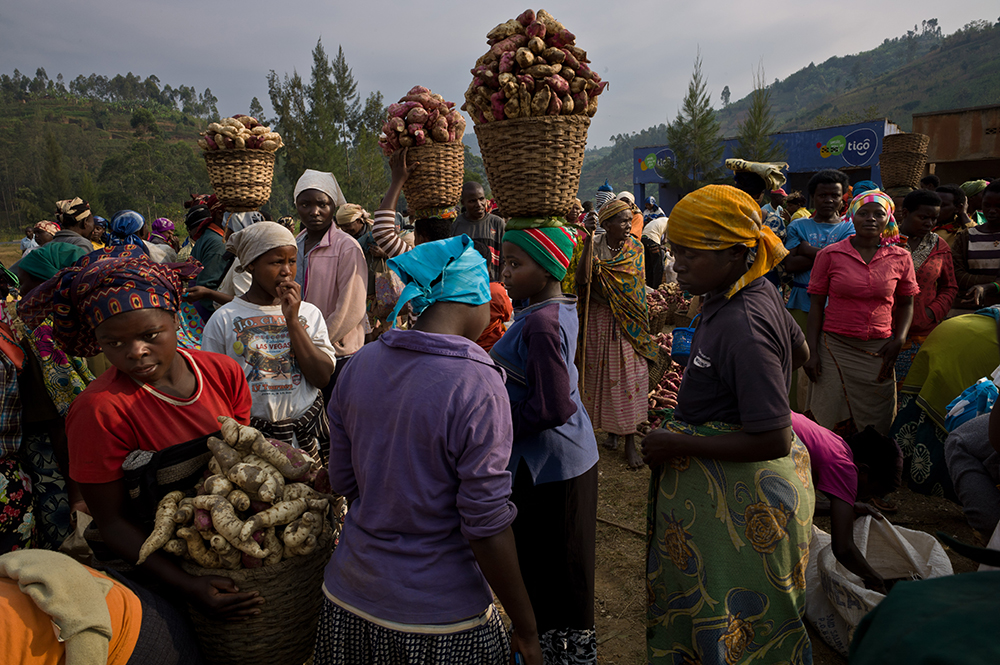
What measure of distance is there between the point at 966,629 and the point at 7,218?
68.5m

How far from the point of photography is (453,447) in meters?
1.44

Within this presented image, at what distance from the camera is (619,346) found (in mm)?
4816

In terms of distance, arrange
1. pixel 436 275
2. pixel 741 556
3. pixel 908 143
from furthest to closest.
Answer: pixel 908 143 → pixel 741 556 → pixel 436 275

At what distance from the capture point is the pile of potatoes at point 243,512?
5.65 feet

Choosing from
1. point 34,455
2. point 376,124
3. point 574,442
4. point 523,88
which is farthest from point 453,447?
point 376,124

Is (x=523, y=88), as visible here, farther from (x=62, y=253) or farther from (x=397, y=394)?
(x=62, y=253)

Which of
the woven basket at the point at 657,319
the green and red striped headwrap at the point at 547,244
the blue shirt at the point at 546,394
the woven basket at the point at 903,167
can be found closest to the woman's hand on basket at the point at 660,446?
the blue shirt at the point at 546,394

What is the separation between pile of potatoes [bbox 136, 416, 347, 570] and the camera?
172 cm

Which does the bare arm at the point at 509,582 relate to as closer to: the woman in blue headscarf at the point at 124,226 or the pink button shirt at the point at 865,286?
the pink button shirt at the point at 865,286

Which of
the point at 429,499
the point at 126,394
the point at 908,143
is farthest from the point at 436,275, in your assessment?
the point at 908,143

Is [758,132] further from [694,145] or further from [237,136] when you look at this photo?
[237,136]

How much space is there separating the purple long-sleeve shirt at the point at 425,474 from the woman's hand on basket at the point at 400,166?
2.46m

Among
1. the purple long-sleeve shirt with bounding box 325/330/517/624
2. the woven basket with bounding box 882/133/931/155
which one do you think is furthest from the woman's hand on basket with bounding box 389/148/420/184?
the woven basket with bounding box 882/133/931/155

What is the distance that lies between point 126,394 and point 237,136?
3.58 metres
